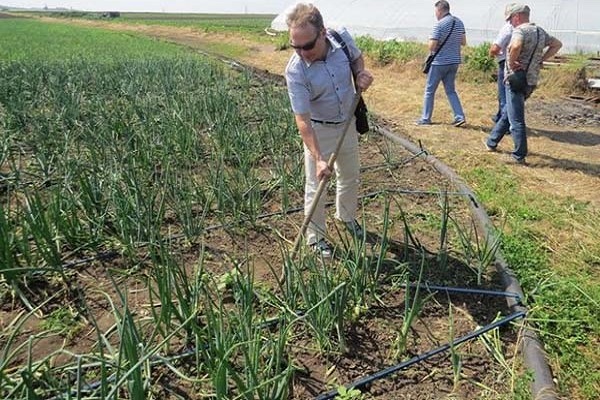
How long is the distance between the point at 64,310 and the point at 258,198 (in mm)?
1388

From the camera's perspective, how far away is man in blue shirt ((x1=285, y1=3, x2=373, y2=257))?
7.82ft

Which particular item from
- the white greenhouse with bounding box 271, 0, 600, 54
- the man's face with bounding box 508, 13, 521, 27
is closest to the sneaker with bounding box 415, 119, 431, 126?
the man's face with bounding box 508, 13, 521, 27

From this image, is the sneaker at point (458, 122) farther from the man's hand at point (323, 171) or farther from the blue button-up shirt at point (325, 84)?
the man's hand at point (323, 171)

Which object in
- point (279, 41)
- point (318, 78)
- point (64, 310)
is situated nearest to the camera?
point (64, 310)

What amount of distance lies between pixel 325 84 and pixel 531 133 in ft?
13.3

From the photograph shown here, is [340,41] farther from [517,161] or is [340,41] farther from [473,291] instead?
[517,161]

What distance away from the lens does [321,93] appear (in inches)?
105

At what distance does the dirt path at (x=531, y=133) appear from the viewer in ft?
13.9

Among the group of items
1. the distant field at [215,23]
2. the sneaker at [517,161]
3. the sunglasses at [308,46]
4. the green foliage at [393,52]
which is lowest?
the sneaker at [517,161]

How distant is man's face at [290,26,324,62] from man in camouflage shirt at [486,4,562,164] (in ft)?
8.36

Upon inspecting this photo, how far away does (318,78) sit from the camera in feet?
8.50

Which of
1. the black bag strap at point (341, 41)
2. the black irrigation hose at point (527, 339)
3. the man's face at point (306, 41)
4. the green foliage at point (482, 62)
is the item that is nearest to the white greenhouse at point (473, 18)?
the green foliage at point (482, 62)

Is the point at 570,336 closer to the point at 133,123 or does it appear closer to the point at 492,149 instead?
the point at 492,149

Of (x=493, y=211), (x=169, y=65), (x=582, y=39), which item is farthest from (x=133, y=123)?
(x=582, y=39)
